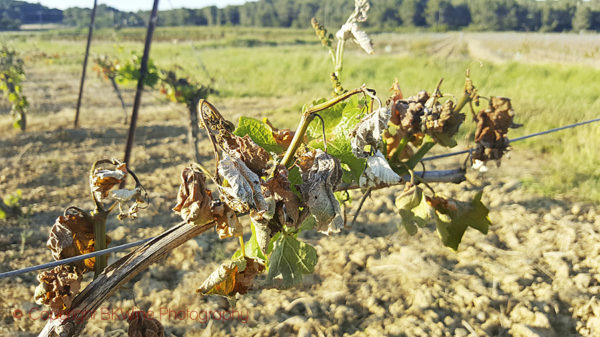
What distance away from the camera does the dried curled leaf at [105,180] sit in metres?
0.86

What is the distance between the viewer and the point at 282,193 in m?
0.75

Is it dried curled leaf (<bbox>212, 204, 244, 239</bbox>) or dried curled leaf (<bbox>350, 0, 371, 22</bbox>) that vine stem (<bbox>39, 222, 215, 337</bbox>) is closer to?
dried curled leaf (<bbox>212, 204, 244, 239</bbox>)

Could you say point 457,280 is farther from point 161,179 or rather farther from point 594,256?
point 161,179

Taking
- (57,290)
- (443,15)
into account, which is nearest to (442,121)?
(57,290)

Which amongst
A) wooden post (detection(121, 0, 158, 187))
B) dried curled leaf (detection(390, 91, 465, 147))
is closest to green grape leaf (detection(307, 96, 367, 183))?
dried curled leaf (detection(390, 91, 465, 147))

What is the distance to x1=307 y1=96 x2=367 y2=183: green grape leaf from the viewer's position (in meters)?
0.87

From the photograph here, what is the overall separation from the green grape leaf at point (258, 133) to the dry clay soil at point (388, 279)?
2.08 feet

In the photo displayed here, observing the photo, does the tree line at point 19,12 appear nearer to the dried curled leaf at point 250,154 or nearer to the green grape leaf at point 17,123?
the green grape leaf at point 17,123

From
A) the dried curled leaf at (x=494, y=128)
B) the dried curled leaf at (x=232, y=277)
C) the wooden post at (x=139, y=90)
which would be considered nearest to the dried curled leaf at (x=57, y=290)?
the dried curled leaf at (x=232, y=277)

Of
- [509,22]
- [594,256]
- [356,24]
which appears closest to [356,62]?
[594,256]

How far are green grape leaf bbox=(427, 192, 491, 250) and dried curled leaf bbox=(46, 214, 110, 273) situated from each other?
37.1 inches

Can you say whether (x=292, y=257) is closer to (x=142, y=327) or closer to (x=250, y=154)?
(x=250, y=154)

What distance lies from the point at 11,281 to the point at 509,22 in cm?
3607

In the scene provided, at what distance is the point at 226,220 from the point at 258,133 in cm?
21
